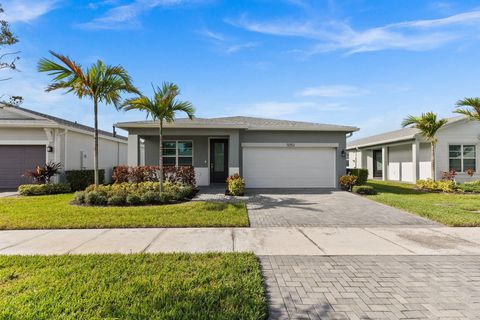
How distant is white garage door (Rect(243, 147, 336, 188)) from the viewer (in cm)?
1312

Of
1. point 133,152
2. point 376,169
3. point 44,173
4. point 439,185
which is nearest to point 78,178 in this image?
point 44,173

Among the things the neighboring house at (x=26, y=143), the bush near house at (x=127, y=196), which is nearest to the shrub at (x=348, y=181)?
the bush near house at (x=127, y=196)

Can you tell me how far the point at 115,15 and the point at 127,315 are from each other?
30.1 ft

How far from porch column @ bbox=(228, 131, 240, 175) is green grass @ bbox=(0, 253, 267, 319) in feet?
25.5

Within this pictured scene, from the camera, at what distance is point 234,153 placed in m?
12.0

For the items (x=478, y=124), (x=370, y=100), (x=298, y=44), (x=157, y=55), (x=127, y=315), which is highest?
(x=298, y=44)

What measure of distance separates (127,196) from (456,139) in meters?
19.0

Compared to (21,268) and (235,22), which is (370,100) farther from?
(21,268)

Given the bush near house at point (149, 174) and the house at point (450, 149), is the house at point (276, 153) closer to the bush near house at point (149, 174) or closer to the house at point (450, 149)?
the bush near house at point (149, 174)

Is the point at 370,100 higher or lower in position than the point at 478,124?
higher

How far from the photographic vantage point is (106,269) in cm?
356

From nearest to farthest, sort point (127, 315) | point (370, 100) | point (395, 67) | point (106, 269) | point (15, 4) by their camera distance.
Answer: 1. point (127, 315)
2. point (106, 269)
3. point (15, 4)
4. point (395, 67)
5. point (370, 100)

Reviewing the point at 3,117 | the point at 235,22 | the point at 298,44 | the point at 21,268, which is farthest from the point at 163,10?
the point at 3,117

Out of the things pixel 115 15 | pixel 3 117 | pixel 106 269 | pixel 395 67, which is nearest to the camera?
pixel 106 269
